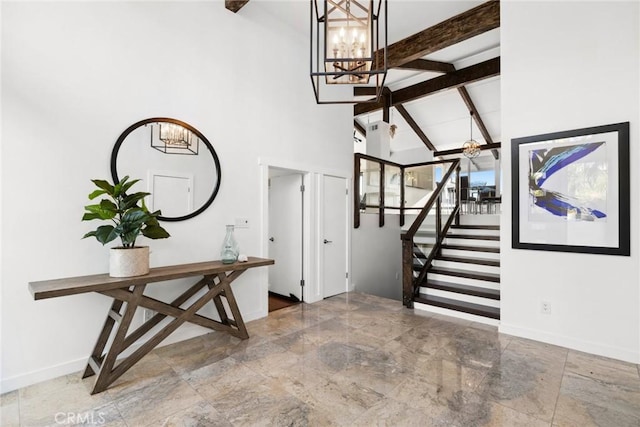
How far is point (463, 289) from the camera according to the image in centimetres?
411

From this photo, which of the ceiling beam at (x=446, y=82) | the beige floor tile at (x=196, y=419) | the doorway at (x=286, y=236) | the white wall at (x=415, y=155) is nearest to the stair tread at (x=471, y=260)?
the doorway at (x=286, y=236)

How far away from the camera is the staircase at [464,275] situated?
151 inches

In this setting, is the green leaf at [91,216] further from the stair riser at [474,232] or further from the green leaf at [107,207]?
the stair riser at [474,232]

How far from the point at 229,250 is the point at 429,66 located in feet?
17.1

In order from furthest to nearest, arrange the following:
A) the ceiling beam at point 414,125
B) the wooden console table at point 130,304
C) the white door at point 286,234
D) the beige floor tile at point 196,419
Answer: the ceiling beam at point 414,125
the white door at point 286,234
the wooden console table at point 130,304
the beige floor tile at point 196,419

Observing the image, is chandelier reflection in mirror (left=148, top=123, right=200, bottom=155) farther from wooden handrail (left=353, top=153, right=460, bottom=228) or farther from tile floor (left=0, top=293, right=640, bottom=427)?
wooden handrail (left=353, top=153, right=460, bottom=228)

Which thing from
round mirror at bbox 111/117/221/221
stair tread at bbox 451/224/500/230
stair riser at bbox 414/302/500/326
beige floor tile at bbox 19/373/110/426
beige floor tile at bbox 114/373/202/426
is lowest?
beige floor tile at bbox 19/373/110/426

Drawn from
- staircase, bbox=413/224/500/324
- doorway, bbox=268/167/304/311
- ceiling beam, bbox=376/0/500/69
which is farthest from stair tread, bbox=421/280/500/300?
ceiling beam, bbox=376/0/500/69

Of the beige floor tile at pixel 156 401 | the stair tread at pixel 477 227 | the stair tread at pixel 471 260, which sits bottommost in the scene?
the beige floor tile at pixel 156 401

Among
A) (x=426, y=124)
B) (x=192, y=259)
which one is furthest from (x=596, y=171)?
(x=426, y=124)

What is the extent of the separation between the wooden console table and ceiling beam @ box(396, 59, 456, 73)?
15.0ft

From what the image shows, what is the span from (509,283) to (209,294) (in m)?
3.23

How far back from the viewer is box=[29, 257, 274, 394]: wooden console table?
85.0 inches

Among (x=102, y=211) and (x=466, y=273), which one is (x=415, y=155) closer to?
(x=466, y=273)
